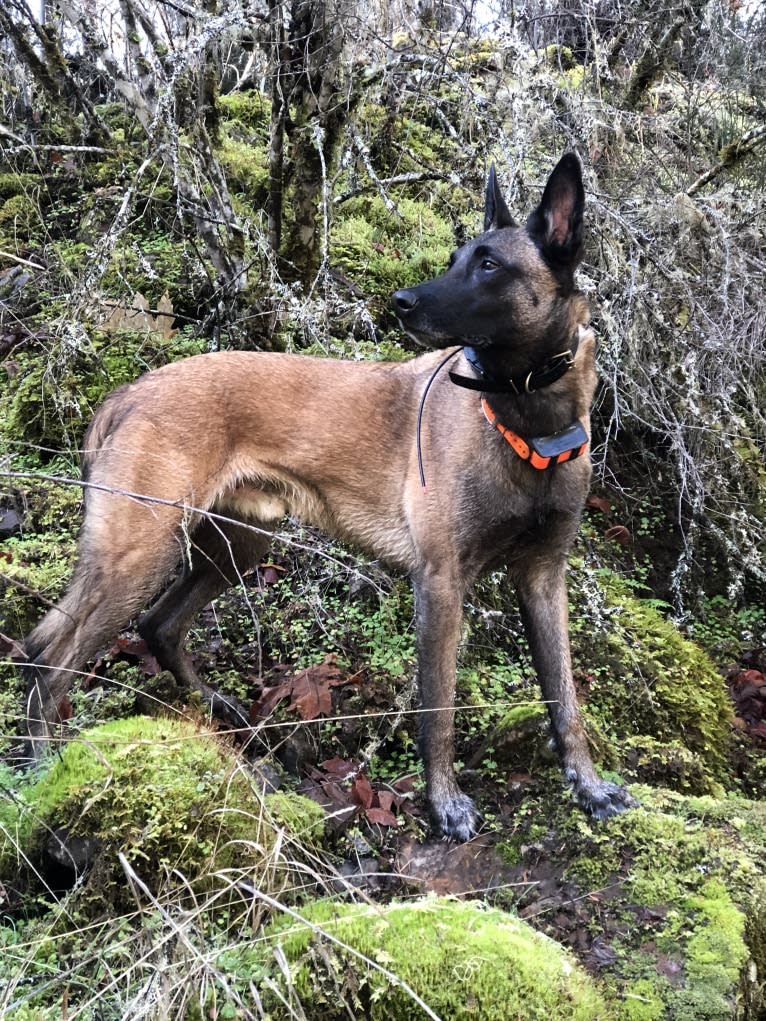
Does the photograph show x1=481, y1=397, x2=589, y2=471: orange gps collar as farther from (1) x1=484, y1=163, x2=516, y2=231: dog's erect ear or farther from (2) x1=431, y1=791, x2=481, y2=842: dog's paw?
(2) x1=431, y1=791, x2=481, y2=842: dog's paw

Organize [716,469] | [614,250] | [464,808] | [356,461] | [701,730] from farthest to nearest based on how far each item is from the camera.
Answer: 1. [716,469]
2. [614,250]
3. [701,730]
4. [356,461]
5. [464,808]

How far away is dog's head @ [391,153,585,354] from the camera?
11.3 ft

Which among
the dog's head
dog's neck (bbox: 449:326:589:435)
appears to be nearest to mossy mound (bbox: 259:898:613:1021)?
dog's neck (bbox: 449:326:589:435)

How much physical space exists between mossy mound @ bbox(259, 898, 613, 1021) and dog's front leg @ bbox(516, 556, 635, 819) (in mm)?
1167

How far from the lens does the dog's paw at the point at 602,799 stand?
3418 mm

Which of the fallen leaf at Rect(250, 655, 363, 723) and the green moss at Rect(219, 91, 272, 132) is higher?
the green moss at Rect(219, 91, 272, 132)

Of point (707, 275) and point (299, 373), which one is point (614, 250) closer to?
point (707, 275)

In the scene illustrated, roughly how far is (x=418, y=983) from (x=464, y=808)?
4.19 ft

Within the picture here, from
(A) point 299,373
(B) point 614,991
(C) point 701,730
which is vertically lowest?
(C) point 701,730

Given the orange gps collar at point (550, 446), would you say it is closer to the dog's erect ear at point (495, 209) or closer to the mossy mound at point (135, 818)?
the dog's erect ear at point (495, 209)

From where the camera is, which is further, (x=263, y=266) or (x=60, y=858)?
(x=263, y=266)

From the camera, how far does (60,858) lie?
2.84m

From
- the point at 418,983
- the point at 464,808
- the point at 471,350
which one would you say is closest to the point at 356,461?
the point at 471,350

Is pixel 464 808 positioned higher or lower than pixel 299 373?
lower
